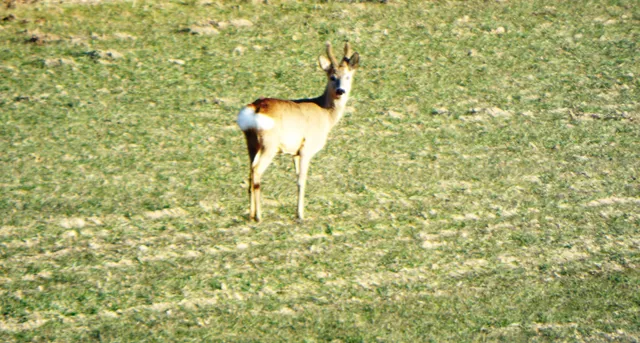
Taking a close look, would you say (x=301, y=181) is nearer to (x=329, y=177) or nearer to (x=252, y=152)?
(x=252, y=152)

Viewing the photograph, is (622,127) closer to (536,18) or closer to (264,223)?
(536,18)

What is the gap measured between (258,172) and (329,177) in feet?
4.47

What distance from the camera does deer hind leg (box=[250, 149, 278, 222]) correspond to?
8109 millimetres

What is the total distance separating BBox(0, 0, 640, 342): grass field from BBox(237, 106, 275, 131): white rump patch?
93 cm

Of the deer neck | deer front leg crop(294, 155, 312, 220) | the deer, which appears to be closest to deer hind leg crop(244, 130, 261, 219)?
the deer

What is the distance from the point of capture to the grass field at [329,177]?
282 inches

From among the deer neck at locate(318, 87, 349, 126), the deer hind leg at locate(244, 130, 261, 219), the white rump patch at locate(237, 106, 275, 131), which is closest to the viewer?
the white rump patch at locate(237, 106, 275, 131)

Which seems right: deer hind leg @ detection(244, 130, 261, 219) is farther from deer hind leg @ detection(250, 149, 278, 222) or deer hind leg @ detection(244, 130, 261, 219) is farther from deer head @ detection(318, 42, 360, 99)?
deer head @ detection(318, 42, 360, 99)

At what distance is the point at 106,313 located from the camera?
6.87 m

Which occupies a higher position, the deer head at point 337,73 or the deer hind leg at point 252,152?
the deer head at point 337,73

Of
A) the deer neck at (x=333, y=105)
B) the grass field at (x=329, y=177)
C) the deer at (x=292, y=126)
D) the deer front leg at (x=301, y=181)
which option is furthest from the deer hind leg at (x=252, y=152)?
the deer neck at (x=333, y=105)

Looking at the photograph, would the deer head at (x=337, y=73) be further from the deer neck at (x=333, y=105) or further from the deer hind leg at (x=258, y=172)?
the deer hind leg at (x=258, y=172)


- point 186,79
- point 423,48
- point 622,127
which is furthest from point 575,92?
point 186,79

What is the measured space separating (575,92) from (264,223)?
16.4 feet
